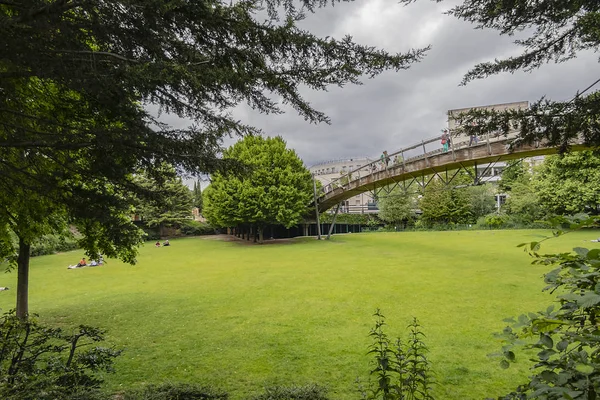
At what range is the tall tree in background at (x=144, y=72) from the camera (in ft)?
8.89

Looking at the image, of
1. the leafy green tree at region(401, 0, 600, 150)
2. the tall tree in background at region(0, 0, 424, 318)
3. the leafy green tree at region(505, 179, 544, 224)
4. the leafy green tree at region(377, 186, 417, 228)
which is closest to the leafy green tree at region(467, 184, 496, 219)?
the leafy green tree at region(505, 179, 544, 224)

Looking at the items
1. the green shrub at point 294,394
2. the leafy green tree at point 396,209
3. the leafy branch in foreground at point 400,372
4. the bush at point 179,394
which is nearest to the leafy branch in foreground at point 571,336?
the leafy branch in foreground at point 400,372

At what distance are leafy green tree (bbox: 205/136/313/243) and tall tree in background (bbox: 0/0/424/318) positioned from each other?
21.1 m

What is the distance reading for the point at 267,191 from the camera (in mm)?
26344

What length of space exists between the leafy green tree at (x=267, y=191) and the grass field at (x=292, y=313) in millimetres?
9121

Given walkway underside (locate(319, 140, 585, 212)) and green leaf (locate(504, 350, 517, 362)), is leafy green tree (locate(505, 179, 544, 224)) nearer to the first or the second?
walkway underside (locate(319, 140, 585, 212))

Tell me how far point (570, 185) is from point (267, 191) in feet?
A: 87.6

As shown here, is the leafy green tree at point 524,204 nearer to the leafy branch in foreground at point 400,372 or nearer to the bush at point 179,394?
the leafy branch in foreground at point 400,372

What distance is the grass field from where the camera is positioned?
514 centimetres

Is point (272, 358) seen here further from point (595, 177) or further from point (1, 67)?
point (595, 177)

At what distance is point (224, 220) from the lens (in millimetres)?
27031

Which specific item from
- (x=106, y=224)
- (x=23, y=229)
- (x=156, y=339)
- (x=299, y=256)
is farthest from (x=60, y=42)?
(x=299, y=256)

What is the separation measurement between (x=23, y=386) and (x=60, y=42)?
288cm

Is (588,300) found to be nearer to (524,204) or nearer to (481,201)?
(524,204)
